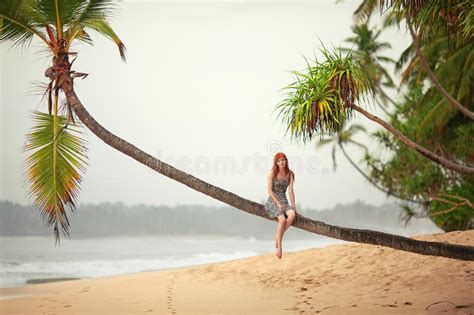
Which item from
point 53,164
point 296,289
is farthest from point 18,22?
point 296,289

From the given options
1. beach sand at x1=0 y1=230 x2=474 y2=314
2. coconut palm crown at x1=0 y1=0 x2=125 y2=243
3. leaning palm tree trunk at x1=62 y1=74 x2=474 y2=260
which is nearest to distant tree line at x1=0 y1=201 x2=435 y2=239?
beach sand at x1=0 y1=230 x2=474 y2=314

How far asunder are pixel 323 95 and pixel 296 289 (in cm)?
497

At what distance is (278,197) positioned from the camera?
5297 mm

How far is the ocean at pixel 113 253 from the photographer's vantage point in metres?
19.2

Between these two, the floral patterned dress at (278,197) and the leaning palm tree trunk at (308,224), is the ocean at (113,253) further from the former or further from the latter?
the floral patterned dress at (278,197)

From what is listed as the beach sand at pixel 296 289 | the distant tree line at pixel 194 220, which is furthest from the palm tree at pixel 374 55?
the beach sand at pixel 296 289

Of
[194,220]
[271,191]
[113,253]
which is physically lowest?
[113,253]

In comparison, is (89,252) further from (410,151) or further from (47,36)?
(47,36)

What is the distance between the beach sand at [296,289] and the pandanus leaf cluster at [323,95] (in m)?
3.00

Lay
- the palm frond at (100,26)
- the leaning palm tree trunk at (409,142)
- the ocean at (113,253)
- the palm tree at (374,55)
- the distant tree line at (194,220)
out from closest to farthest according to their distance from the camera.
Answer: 1. the leaning palm tree trunk at (409,142)
2. the palm frond at (100,26)
3. the ocean at (113,253)
4. the palm tree at (374,55)
5. the distant tree line at (194,220)

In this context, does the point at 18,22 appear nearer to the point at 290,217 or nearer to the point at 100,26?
the point at 100,26

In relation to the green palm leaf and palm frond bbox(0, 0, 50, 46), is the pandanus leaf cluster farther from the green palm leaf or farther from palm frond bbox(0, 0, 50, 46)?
palm frond bbox(0, 0, 50, 46)

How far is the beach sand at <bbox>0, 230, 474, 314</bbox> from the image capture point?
26.8 feet

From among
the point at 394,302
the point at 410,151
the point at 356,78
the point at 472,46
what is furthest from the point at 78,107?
the point at 410,151
